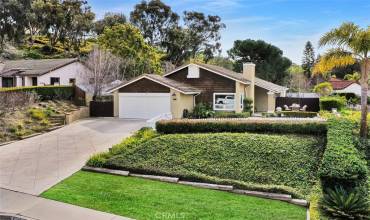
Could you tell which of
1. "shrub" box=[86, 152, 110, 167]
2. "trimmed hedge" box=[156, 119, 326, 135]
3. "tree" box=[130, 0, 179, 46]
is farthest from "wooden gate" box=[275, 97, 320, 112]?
"tree" box=[130, 0, 179, 46]

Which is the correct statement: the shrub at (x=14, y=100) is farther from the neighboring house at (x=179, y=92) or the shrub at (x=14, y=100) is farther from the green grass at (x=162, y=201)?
the green grass at (x=162, y=201)

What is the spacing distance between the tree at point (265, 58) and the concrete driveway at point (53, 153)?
121 feet

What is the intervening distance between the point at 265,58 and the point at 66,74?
3351 cm

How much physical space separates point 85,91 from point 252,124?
18.0m

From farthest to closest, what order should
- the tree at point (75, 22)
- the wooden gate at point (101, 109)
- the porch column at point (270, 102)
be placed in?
the tree at point (75, 22) → the porch column at point (270, 102) → the wooden gate at point (101, 109)

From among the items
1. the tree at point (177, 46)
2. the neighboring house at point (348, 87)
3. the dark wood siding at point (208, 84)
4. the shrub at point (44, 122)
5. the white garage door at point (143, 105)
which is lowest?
the shrub at point (44, 122)

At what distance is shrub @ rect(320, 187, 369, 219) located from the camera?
9875mm

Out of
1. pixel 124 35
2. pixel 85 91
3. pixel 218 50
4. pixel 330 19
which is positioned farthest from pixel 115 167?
pixel 218 50

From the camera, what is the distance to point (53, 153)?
17.2 m

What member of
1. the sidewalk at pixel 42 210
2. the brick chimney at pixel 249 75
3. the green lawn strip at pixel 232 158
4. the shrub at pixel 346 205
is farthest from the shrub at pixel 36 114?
the shrub at pixel 346 205

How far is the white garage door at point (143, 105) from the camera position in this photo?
27922 millimetres

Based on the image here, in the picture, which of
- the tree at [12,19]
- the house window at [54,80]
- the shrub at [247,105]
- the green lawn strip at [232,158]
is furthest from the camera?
the tree at [12,19]

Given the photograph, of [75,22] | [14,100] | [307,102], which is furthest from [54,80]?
[75,22]

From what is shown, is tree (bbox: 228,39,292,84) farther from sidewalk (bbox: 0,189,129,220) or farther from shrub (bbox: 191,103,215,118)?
sidewalk (bbox: 0,189,129,220)
